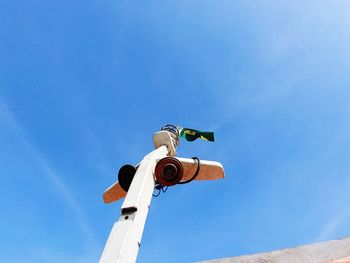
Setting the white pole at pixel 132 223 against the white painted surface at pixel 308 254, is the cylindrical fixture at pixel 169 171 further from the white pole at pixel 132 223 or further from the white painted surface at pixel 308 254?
the white painted surface at pixel 308 254

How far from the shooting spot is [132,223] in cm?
410

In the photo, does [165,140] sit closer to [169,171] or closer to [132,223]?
[169,171]

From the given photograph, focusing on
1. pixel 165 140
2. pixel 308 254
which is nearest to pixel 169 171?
pixel 165 140

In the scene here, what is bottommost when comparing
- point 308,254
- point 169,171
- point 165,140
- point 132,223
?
point 132,223

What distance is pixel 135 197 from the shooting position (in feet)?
15.2

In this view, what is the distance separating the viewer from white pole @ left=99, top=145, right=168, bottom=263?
12.1 feet

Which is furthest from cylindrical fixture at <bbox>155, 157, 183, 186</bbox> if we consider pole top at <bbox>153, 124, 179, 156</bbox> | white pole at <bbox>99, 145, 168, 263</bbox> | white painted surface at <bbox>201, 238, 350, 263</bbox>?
white painted surface at <bbox>201, 238, 350, 263</bbox>

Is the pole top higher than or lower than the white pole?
higher

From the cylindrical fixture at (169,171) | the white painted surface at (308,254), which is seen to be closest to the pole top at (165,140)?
the cylindrical fixture at (169,171)

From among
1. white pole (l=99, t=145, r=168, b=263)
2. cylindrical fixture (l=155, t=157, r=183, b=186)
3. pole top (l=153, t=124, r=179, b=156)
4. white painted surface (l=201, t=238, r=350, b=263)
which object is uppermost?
pole top (l=153, t=124, r=179, b=156)

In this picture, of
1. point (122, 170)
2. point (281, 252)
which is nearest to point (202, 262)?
point (281, 252)

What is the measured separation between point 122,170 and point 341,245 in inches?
160

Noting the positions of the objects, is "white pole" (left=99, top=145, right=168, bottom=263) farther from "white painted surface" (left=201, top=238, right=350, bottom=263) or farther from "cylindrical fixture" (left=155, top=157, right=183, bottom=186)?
"white painted surface" (left=201, top=238, right=350, bottom=263)

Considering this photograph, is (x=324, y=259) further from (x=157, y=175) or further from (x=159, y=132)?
(x=159, y=132)
